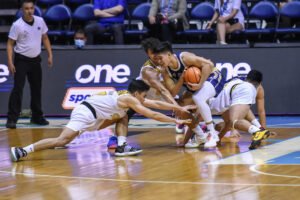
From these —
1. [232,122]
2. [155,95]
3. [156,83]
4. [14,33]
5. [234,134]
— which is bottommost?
[234,134]

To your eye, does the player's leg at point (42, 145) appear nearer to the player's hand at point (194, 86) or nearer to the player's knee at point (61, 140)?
the player's knee at point (61, 140)

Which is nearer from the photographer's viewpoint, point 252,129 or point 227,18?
point 252,129

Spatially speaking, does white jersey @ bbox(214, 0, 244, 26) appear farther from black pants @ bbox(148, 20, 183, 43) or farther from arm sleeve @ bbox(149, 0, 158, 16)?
arm sleeve @ bbox(149, 0, 158, 16)

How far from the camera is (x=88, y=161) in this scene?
381 inches

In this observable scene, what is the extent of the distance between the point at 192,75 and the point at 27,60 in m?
4.22

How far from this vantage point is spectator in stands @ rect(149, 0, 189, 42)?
49.1 ft

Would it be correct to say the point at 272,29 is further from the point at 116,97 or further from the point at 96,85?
the point at 116,97

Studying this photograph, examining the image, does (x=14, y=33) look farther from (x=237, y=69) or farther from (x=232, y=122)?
(x=232, y=122)

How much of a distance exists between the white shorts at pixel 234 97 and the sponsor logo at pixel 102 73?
13.3 feet

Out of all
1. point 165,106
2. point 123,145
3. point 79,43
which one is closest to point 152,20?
point 79,43

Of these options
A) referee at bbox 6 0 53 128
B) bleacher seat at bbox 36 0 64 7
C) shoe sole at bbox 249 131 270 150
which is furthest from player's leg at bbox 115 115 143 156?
bleacher seat at bbox 36 0 64 7

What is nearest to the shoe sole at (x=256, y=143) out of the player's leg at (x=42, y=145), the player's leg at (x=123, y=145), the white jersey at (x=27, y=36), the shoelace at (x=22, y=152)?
the player's leg at (x=123, y=145)

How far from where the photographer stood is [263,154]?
9.74m

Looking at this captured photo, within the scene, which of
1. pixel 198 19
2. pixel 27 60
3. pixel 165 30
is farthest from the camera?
pixel 198 19
